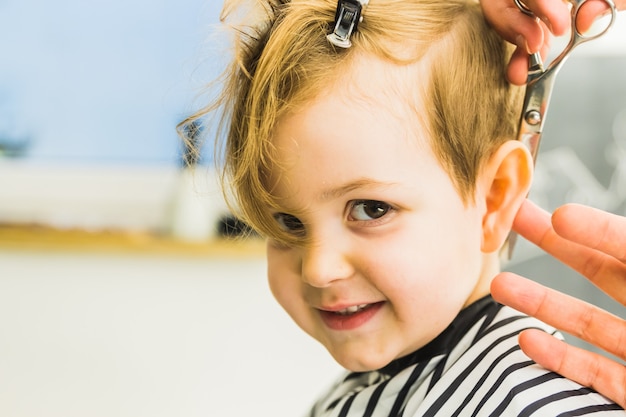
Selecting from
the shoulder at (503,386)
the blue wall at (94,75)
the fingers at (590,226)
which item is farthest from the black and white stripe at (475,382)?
the blue wall at (94,75)

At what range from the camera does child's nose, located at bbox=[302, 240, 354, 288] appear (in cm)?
66

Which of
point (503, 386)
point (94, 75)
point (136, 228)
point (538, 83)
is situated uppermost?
point (94, 75)

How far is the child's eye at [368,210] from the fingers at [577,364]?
161mm

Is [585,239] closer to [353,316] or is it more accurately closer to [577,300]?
[577,300]

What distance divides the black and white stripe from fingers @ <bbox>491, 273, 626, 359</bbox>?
1.2 inches

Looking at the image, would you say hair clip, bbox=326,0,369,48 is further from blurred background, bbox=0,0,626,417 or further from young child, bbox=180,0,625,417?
blurred background, bbox=0,0,626,417

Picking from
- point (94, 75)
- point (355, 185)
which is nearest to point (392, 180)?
point (355, 185)

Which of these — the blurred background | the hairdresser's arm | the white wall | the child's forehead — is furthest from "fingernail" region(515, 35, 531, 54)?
the white wall

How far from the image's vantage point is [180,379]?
1.86 m

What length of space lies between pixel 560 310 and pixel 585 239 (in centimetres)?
8

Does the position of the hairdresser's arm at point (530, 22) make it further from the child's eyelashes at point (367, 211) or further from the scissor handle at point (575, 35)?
the child's eyelashes at point (367, 211)

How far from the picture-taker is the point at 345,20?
64 cm

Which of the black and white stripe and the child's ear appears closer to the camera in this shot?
the black and white stripe

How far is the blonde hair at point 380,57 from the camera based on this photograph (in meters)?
0.66
